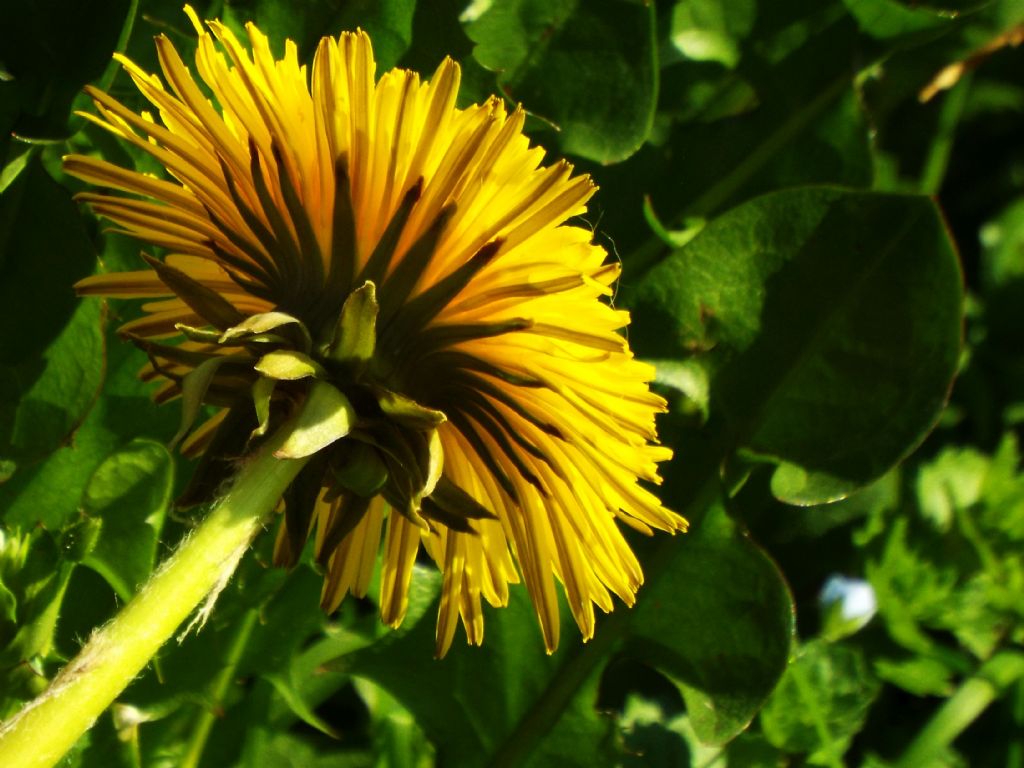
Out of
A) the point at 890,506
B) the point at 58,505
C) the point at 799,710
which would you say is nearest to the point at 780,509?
the point at 890,506

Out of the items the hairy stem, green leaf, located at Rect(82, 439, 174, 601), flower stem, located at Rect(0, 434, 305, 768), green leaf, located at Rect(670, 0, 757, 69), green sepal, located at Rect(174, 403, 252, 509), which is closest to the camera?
flower stem, located at Rect(0, 434, 305, 768)

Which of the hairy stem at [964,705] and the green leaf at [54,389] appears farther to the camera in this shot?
the hairy stem at [964,705]

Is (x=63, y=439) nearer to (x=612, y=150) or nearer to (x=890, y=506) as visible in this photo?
(x=612, y=150)

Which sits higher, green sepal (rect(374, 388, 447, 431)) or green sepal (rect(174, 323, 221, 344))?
green sepal (rect(374, 388, 447, 431))

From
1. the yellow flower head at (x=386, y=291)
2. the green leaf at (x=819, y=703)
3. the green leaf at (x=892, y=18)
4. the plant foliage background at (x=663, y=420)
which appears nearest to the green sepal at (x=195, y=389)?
the yellow flower head at (x=386, y=291)

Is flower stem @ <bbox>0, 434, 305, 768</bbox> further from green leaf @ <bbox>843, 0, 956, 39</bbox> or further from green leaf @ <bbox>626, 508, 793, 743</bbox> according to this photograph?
green leaf @ <bbox>843, 0, 956, 39</bbox>

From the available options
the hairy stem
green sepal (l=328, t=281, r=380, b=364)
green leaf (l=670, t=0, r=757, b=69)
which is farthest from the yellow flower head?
the hairy stem

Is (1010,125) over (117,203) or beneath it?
over

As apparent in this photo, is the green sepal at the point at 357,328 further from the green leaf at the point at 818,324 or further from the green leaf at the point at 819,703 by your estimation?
the green leaf at the point at 819,703
